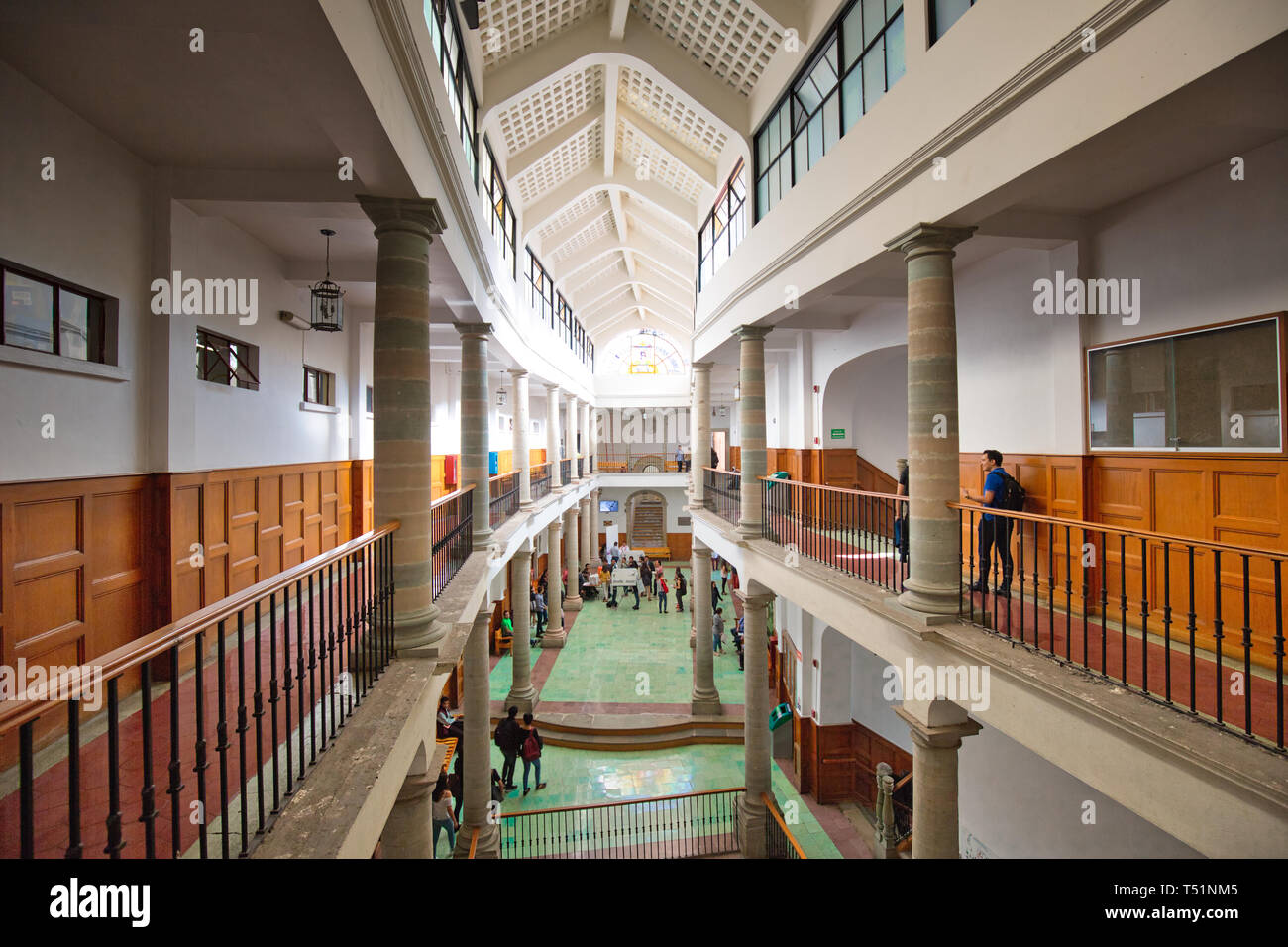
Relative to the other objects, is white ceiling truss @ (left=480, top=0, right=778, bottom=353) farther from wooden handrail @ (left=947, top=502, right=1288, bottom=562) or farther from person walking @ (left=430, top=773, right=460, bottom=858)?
person walking @ (left=430, top=773, right=460, bottom=858)

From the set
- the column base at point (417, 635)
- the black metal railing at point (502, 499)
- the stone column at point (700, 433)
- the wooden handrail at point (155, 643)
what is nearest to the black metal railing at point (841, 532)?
the column base at point (417, 635)

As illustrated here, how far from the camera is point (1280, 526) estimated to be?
4.87m

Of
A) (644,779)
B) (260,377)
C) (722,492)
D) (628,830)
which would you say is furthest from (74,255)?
(644,779)

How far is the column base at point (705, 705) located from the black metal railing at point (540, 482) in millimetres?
6249

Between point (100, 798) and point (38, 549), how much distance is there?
2.31 m

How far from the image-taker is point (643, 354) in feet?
95.9

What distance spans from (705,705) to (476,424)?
27.1 ft

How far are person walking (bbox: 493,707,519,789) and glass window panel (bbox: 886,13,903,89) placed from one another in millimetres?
10411

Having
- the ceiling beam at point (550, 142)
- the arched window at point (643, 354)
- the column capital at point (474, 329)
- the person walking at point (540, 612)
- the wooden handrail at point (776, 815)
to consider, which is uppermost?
the ceiling beam at point (550, 142)

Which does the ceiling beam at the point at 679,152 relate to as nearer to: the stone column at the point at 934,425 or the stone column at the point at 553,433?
the stone column at the point at 553,433

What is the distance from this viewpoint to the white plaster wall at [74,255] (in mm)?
4062

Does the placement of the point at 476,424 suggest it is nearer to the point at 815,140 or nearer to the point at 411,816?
the point at 411,816

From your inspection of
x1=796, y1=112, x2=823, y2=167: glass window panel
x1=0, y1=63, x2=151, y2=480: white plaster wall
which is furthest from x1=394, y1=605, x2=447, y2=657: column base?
x1=796, y1=112, x2=823, y2=167: glass window panel
